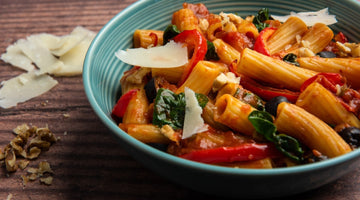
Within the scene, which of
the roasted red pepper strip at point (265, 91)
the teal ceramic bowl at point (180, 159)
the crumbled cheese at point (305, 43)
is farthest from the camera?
the crumbled cheese at point (305, 43)

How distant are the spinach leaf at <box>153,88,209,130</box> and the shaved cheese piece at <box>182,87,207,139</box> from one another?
64 millimetres

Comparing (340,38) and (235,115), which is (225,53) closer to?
(235,115)

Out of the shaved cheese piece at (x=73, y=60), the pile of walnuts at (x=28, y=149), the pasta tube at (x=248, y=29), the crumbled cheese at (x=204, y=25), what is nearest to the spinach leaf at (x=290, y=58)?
the pasta tube at (x=248, y=29)

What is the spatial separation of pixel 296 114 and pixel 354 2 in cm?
99

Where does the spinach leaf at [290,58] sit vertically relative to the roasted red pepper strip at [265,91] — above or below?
above

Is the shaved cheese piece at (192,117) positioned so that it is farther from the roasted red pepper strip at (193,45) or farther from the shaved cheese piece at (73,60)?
the shaved cheese piece at (73,60)

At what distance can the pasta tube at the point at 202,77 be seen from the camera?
68.6 inches

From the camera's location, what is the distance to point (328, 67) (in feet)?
5.91

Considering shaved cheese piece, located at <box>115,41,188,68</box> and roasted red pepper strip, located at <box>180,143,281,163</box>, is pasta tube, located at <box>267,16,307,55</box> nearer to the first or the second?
shaved cheese piece, located at <box>115,41,188,68</box>

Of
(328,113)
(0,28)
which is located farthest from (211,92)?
(0,28)

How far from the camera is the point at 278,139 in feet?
4.96

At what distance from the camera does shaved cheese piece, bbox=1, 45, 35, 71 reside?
2.75m

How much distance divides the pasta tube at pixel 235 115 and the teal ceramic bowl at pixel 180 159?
0.90ft

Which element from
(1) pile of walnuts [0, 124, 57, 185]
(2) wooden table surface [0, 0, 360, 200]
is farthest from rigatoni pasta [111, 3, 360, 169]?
(1) pile of walnuts [0, 124, 57, 185]
